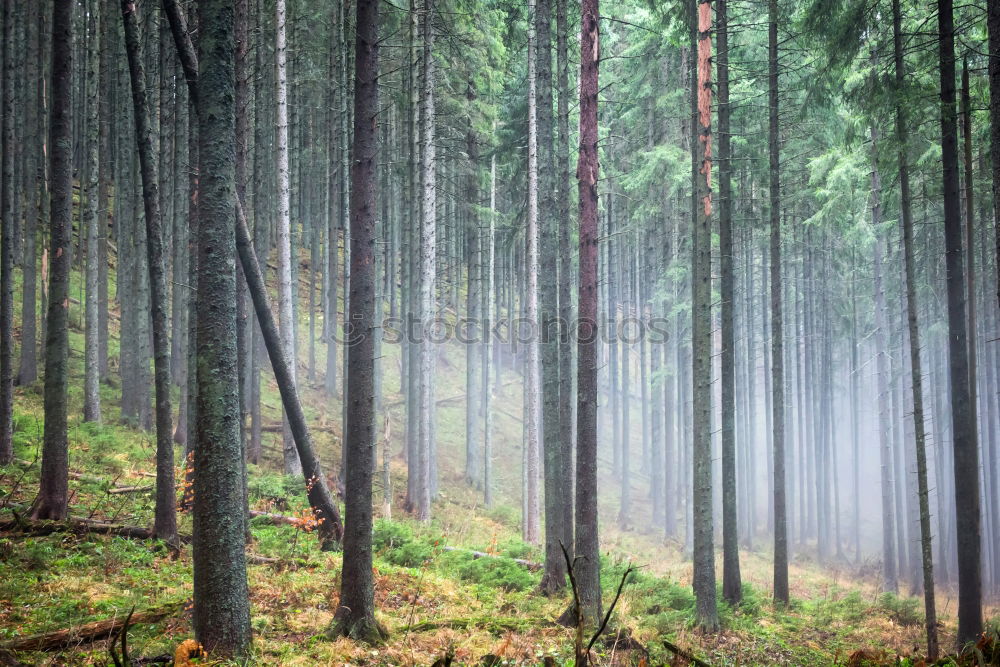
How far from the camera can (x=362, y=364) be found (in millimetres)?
6977

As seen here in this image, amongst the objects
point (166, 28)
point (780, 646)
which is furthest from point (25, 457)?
point (780, 646)

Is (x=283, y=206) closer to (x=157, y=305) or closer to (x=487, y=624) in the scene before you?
(x=157, y=305)

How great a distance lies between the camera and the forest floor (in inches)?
247

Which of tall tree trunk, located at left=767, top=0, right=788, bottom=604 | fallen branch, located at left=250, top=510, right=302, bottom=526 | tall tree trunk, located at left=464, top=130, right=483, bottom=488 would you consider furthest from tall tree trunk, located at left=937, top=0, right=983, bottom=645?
tall tree trunk, located at left=464, top=130, right=483, bottom=488

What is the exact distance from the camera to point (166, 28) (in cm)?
1390

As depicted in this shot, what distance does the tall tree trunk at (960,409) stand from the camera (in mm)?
9867

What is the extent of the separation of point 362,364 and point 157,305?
3.75m

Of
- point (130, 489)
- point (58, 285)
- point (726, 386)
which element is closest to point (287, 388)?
point (130, 489)

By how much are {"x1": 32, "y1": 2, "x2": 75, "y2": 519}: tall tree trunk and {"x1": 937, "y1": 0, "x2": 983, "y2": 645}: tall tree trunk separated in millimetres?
12489

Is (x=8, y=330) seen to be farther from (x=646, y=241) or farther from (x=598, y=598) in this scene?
Answer: (x=646, y=241)

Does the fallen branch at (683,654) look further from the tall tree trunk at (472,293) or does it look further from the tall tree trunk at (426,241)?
the tall tree trunk at (472,293)

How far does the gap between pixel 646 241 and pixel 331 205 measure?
12.3 meters

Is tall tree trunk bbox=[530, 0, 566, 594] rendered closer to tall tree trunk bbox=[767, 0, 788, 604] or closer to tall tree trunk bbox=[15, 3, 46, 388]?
tall tree trunk bbox=[767, 0, 788, 604]

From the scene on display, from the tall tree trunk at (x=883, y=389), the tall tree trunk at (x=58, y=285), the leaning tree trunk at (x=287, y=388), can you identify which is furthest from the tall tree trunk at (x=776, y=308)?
the tall tree trunk at (x=58, y=285)
